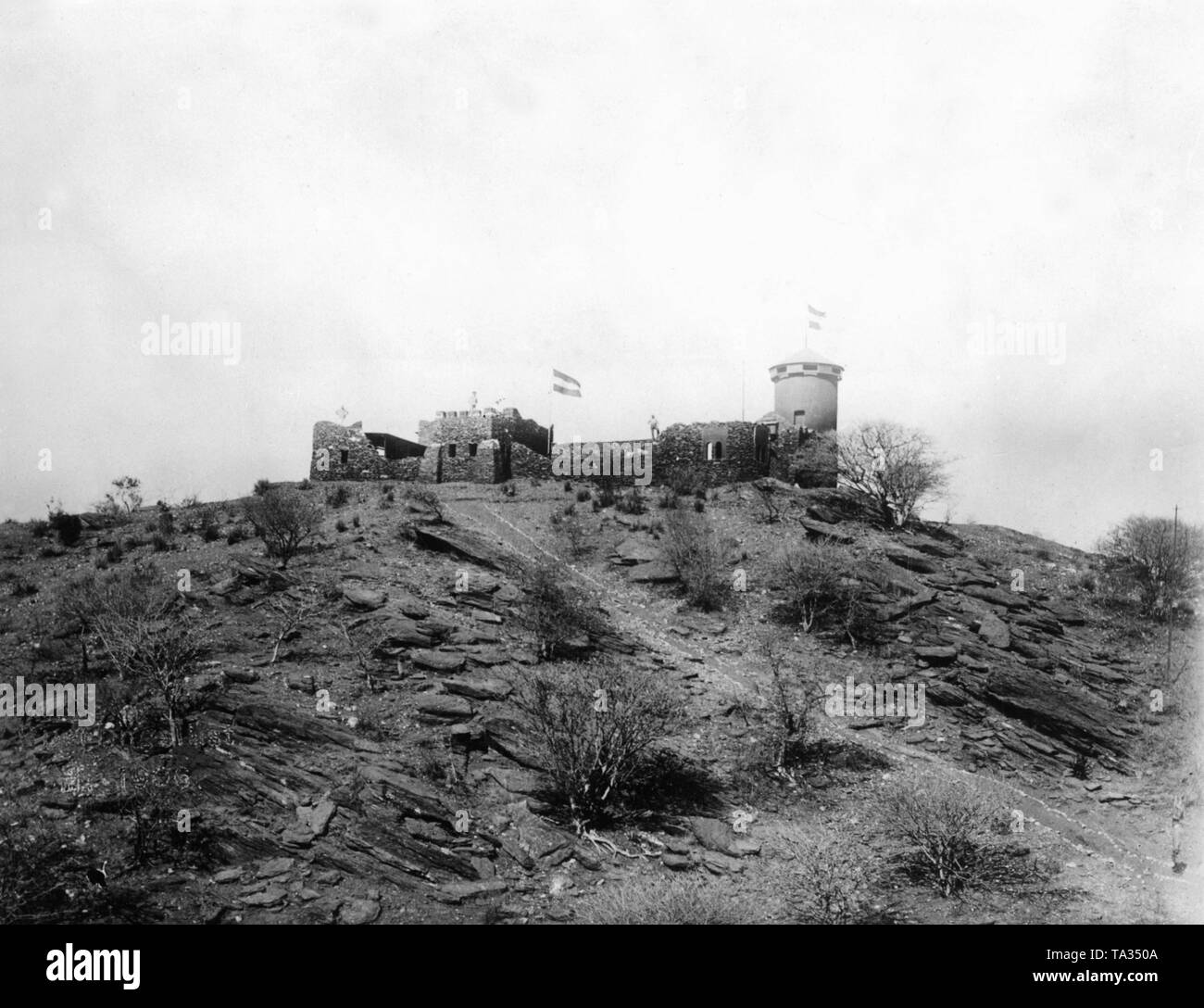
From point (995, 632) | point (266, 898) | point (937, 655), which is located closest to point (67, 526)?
point (266, 898)

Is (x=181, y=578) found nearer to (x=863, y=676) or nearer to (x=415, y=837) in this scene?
(x=415, y=837)

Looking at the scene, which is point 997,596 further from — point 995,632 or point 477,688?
point 477,688

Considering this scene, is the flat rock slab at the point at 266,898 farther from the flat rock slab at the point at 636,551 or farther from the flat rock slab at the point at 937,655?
the flat rock slab at the point at 636,551

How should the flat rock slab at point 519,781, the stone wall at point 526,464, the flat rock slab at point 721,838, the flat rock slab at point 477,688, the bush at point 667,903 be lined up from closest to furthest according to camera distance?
the bush at point 667,903
the flat rock slab at point 721,838
the flat rock slab at point 519,781
the flat rock slab at point 477,688
the stone wall at point 526,464

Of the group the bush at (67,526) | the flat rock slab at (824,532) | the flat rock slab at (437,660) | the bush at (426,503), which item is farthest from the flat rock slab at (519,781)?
the bush at (67,526)

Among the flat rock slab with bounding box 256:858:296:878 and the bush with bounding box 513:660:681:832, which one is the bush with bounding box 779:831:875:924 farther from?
the flat rock slab with bounding box 256:858:296:878
